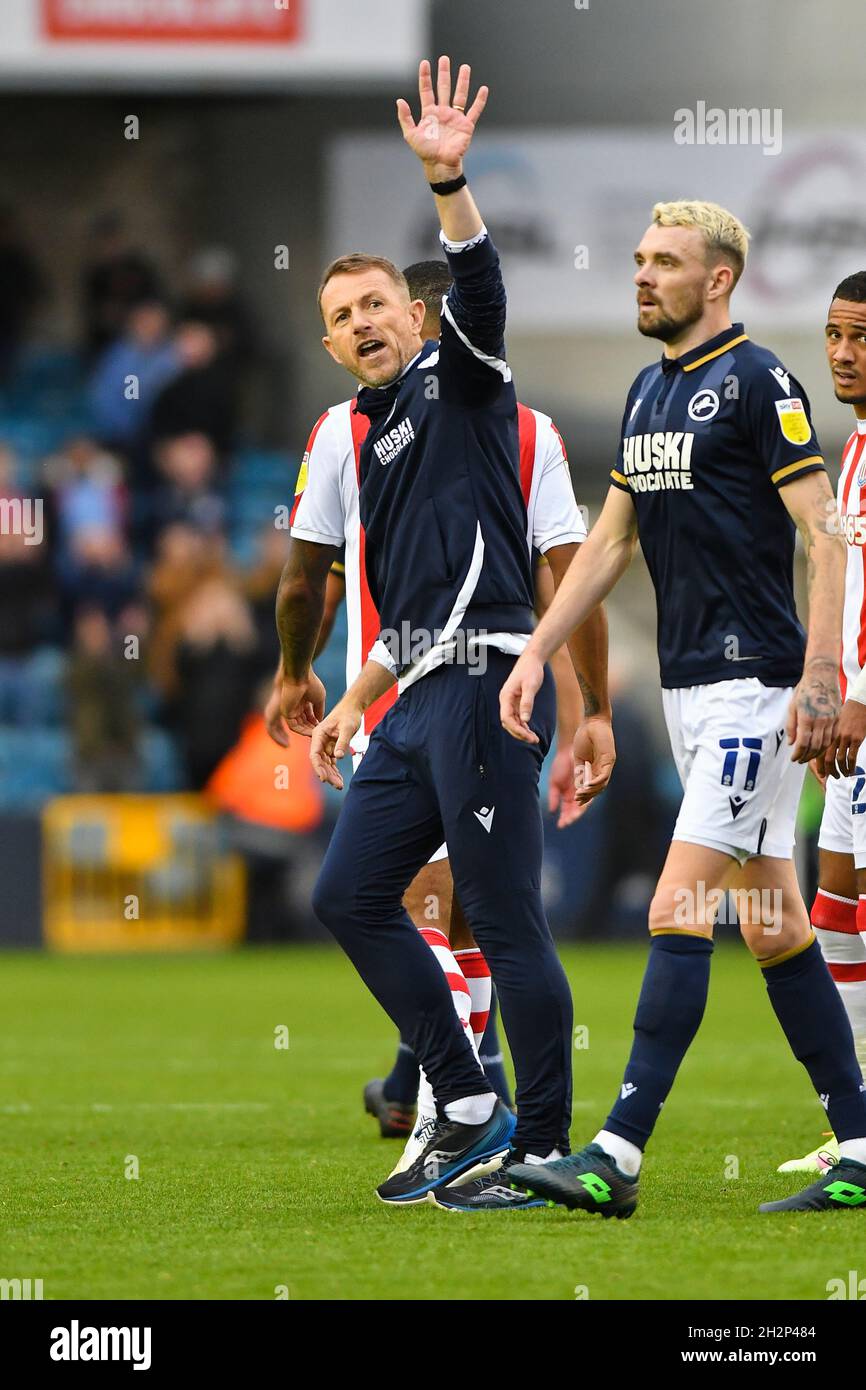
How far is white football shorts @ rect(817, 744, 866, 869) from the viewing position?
231 inches

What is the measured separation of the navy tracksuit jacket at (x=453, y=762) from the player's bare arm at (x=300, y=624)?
1.57 ft

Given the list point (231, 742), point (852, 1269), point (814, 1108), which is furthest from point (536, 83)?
point (852, 1269)

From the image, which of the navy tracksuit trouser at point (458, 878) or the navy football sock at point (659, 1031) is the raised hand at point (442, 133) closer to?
the navy tracksuit trouser at point (458, 878)

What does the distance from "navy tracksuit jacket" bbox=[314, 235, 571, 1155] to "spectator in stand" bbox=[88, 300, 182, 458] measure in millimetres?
12871

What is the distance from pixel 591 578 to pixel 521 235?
47.5 ft

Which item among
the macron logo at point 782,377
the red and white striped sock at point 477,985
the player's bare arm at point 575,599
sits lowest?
the red and white striped sock at point 477,985

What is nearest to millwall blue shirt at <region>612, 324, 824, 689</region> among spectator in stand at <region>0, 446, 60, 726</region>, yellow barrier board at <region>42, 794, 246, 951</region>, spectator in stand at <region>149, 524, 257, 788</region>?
yellow barrier board at <region>42, 794, 246, 951</region>

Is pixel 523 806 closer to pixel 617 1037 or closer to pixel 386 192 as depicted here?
pixel 617 1037

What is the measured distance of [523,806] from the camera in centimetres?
541

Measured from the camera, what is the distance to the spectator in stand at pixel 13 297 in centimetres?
2039

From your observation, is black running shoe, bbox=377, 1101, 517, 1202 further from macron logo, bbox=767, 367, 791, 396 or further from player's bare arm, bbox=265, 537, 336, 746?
macron logo, bbox=767, 367, 791, 396

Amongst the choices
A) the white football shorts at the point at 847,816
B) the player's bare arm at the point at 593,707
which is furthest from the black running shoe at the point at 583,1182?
the white football shorts at the point at 847,816

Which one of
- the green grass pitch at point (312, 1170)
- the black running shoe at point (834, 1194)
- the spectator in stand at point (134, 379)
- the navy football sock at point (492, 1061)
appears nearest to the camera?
the green grass pitch at point (312, 1170)

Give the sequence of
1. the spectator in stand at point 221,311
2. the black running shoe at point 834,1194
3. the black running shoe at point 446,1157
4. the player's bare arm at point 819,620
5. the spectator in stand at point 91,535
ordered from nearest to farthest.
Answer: the player's bare arm at point 819,620, the black running shoe at point 834,1194, the black running shoe at point 446,1157, the spectator in stand at point 91,535, the spectator in stand at point 221,311
